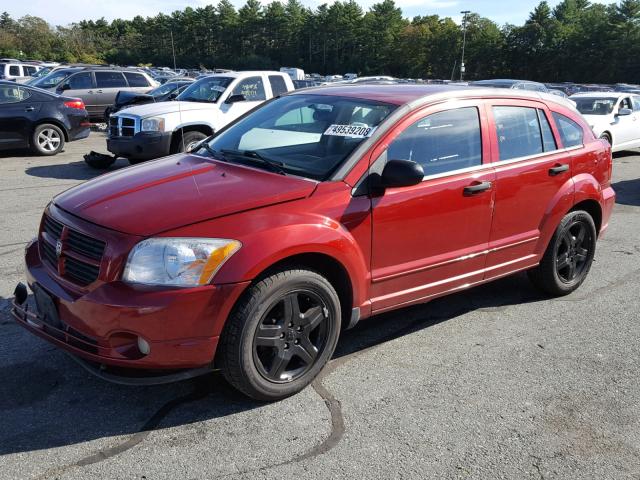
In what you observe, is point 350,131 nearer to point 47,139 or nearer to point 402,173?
point 402,173

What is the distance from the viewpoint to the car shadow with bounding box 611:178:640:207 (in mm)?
9446

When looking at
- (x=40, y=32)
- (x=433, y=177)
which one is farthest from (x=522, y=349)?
(x=40, y=32)

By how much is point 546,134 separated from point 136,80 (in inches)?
634

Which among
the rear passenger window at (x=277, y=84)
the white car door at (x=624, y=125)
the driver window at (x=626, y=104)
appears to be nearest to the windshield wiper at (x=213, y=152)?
the rear passenger window at (x=277, y=84)

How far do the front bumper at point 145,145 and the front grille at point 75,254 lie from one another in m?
7.03

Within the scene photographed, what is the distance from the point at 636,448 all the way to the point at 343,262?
5.91ft

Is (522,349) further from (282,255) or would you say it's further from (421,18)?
(421,18)

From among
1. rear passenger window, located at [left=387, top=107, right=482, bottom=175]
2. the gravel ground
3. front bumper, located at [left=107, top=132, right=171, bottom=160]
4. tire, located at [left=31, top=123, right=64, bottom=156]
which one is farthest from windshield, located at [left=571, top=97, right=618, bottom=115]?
tire, located at [left=31, top=123, right=64, bottom=156]

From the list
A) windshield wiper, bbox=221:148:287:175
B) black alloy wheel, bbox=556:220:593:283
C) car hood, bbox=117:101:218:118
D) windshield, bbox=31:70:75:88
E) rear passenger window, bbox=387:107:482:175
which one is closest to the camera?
windshield wiper, bbox=221:148:287:175

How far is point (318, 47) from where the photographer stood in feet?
442

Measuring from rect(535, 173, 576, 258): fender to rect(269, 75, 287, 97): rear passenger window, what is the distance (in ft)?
25.7

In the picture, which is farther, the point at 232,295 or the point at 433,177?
the point at 433,177

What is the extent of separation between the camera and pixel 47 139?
484 inches

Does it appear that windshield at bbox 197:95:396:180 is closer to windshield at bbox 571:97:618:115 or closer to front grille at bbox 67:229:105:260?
front grille at bbox 67:229:105:260
